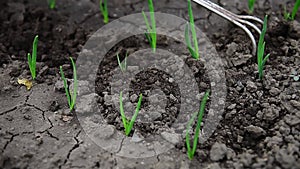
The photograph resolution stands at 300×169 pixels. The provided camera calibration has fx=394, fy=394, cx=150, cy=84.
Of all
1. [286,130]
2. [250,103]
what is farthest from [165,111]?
[286,130]

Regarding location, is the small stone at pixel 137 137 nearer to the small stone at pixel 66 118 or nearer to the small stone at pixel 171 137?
the small stone at pixel 171 137

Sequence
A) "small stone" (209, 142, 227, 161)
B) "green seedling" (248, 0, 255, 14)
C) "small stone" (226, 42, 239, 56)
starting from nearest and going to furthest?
"small stone" (209, 142, 227, 161)
"small stone" (226, 42, 239, 56)
"green seedling" (248, 0, 255, 14)

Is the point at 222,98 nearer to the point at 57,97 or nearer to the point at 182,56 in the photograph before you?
the point at 182,56

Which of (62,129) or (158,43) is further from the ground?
(158,43)

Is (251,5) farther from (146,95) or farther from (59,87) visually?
(59,87)

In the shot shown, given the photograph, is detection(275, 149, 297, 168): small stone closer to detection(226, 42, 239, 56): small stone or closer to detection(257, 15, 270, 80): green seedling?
detection(257, 15, 270, 80): green seedling

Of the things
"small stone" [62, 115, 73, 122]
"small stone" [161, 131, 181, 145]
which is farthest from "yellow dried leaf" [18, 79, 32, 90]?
"small stone" [161, 131, 181, 145]

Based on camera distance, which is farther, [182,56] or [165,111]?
[182,56]

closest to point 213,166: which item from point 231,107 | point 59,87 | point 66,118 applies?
point 231,107
